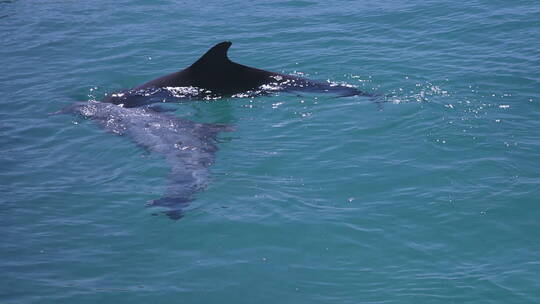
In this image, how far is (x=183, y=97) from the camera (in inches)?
579

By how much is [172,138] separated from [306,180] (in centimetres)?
299

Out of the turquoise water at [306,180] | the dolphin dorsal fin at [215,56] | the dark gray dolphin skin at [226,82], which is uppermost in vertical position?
the dolphin dorsal fin at [215,56]

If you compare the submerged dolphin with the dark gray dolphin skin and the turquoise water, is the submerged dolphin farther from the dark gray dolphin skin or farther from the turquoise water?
the dark gray dolphin skin

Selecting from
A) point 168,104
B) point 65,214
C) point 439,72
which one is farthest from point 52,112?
point 439,72

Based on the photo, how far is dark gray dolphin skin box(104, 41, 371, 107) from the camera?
1468 centimetres

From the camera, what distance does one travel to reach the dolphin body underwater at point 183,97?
12618 mm

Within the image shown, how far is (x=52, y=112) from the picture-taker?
14.9m

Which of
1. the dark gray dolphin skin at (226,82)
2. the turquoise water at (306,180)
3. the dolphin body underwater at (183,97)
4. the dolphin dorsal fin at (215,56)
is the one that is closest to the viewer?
the turquoise water at (306,180)

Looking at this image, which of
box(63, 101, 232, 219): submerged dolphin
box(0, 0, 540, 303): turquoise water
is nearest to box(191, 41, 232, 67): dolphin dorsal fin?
box(0, 0, 540, 303): turquoise water

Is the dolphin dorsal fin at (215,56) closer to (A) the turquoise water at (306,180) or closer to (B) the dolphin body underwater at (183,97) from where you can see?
(B) the dolphin body underwater at (183,97)

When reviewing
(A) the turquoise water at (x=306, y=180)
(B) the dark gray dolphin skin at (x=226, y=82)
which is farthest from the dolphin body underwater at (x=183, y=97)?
(A) the turquoise water at (x=306, y=180)

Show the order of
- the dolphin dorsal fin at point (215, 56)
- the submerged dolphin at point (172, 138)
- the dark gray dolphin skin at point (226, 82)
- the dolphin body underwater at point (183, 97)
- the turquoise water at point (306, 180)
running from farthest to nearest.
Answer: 1. the dark gray dolphin skin at point (226, 82)
2. the dolphin dorsal fin at point (215, 56)
3. the dolphin body underwater at point (183, 97)
4. the submerged dolphin at point (172, 138)
5. the turquoise water at point (306, 180)

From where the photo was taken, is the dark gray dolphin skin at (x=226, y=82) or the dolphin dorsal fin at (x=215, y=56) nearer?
the dolphin dorsal fin at (x=215, y=56)

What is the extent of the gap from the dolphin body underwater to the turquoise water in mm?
286
